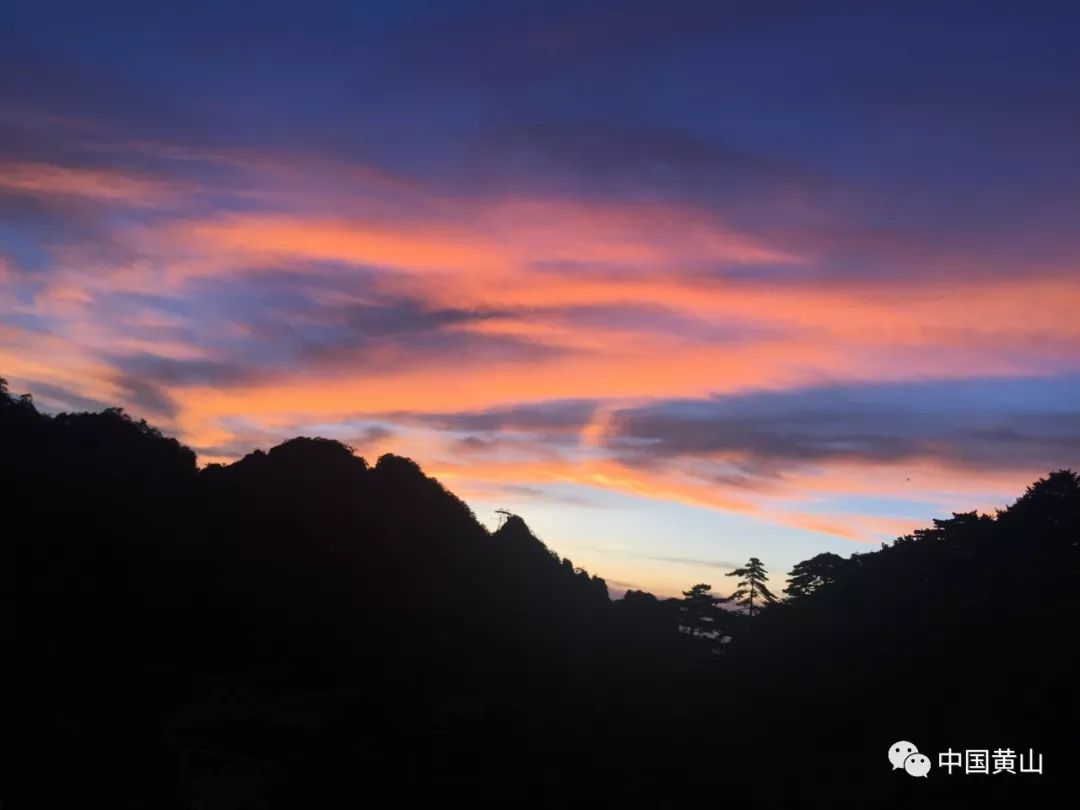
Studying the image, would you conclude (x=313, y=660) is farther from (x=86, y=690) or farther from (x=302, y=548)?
(x=86, y=690)

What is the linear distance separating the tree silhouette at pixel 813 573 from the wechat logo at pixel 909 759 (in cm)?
4211

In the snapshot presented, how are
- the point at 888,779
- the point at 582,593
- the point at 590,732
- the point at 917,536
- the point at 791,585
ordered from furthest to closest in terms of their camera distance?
the point at 791,585 < the point at 917,536 < the point at 582,593 < the point at 590,732 < the point at 888,779

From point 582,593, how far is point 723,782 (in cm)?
2000

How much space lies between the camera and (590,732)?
1713 inches

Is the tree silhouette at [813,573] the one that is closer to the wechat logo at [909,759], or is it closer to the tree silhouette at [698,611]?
the tree silhouette at [698,611]

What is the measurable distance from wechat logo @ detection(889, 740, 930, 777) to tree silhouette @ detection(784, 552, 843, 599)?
138 feet

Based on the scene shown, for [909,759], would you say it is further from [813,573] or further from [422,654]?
[813,573]

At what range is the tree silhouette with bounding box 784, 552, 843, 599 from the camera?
80250 millimetres

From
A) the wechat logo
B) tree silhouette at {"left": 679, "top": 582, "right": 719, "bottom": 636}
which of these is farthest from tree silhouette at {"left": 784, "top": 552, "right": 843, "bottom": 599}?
the wechat logo

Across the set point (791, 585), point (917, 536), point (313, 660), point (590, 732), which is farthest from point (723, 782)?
point (791, 585)

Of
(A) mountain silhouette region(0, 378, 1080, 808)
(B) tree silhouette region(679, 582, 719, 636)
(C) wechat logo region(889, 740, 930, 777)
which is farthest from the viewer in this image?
(B) tree silhouette region(679, 582, 719, 636)

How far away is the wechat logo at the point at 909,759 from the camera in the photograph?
36.3 meters

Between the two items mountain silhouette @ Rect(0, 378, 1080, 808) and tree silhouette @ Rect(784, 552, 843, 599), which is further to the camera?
tree silhouette @ Rect(784, 552, 843, 599)

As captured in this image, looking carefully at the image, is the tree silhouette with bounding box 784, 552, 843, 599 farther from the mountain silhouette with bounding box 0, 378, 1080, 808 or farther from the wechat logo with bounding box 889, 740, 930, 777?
the wechat logo with bounding box 889, 740, 930, 777
